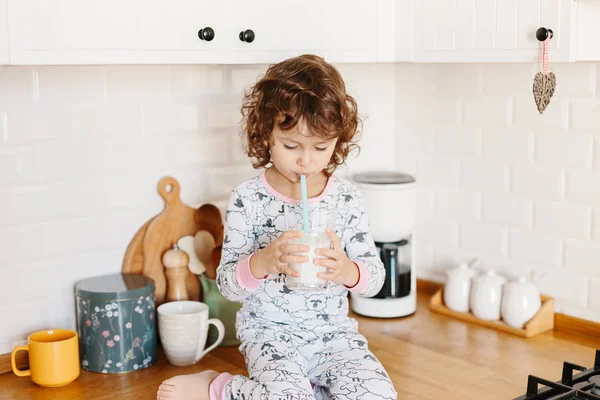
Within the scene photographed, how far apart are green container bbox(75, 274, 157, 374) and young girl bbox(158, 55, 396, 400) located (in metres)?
0.22

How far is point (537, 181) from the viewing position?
6.85 feet

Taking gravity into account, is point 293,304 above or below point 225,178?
below

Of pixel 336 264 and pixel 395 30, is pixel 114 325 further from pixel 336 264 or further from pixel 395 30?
pixel 395 30

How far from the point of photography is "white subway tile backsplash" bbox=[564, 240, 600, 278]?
1995 mm

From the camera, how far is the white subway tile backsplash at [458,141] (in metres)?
2.22

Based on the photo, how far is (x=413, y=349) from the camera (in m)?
1.96

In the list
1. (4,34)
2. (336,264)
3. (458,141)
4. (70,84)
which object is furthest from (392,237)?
(4,34)

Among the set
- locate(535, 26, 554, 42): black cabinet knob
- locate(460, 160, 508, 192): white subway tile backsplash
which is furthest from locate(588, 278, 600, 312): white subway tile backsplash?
locate(535, 26, 554, 42): black cabinet knob

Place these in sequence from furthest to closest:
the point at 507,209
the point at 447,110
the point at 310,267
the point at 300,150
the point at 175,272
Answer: the point at 447,110, the point at 507,209, the point at 175,272, the point at 300,150, the point at 310,267

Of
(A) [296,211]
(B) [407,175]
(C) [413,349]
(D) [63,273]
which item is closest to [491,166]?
(B) [407,175]

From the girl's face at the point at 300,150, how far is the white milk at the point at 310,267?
16 centimetres

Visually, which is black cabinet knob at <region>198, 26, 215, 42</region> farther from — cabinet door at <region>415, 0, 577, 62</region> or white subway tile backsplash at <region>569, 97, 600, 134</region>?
white subway tile backsplash at <region>569, 97, 600, 134</region>

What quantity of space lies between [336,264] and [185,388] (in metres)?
0.39

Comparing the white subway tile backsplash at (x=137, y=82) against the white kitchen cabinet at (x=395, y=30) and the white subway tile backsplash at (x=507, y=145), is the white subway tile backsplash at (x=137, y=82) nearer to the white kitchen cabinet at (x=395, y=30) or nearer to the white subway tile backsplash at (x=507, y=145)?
the white kitchen cabinet at (x=395, y=30)
